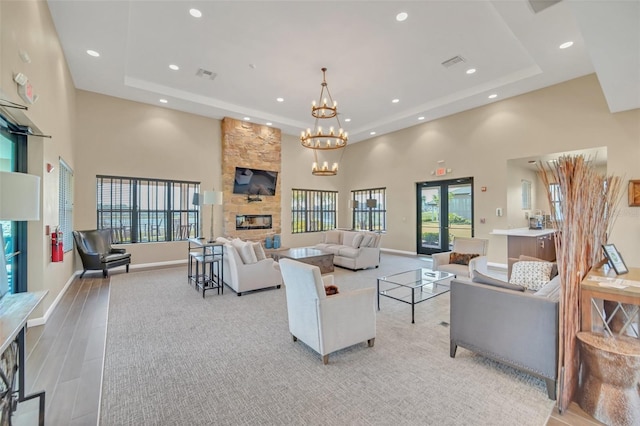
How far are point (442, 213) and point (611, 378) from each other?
6752 millimetres

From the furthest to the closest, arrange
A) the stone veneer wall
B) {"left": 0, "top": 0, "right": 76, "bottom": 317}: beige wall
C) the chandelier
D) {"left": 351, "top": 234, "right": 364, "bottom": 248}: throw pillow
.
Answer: the stone veneer wall < {"left": 351, "top": 234, "right": 364, "bottom": 248}: throw pillow < the chandelier < {"left": 0, "top": 0, "right": 76, "bottom": 317}: beige wall

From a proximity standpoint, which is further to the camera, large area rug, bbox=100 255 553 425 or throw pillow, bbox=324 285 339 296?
throw pillow, bbox=324 285 339 296

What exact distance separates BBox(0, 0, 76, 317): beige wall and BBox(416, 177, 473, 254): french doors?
8.53 meters

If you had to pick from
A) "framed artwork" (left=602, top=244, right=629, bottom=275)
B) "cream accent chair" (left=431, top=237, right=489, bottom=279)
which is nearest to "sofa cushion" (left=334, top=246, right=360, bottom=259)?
"cream accent chair" (left=431, top=237, right=489, bottom=279)

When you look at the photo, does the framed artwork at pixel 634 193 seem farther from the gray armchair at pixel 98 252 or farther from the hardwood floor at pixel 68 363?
the gray armchair at pixel 98 252

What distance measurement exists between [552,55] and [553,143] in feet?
6.50

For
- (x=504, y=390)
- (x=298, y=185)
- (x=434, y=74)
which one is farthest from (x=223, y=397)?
(x=298, y=185)

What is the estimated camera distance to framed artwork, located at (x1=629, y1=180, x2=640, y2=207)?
5.07 meters

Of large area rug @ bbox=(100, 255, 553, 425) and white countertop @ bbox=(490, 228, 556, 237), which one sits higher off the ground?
white countertop @ bbox=(490, 228, 556, 237)

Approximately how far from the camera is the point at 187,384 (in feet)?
7.59

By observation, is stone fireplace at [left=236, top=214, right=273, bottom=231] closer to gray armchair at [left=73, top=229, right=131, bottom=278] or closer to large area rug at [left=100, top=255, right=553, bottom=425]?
gray armchair at [left=73, top=229, right=131, bottom=278]

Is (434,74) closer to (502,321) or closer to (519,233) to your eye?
(519,233)

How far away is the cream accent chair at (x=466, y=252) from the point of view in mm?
4742

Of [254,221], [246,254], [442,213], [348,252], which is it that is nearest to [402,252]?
[442,213]
